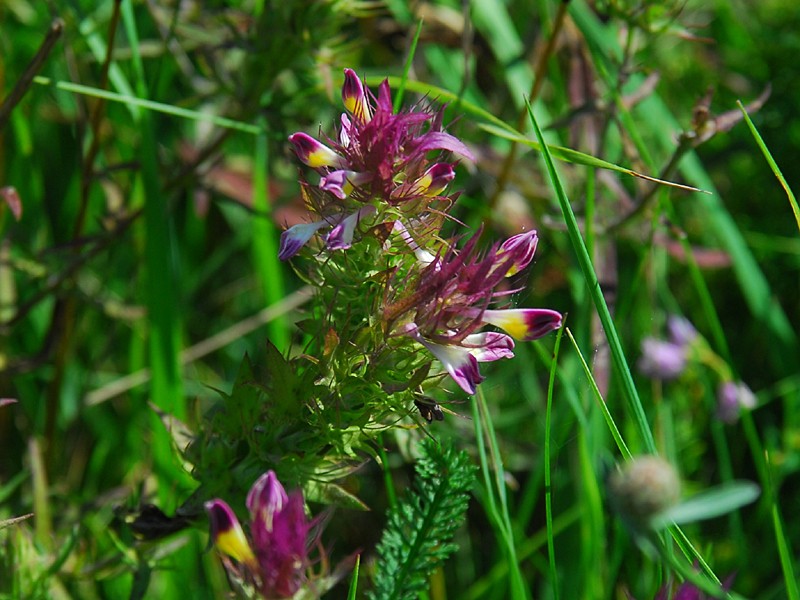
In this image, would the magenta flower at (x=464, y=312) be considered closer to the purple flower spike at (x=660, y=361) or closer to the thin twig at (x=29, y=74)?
the thin twig at (x=29, y=74)

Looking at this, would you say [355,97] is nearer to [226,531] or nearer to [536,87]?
[226,531]

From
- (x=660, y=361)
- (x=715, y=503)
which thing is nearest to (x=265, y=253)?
(x=660, y=361)

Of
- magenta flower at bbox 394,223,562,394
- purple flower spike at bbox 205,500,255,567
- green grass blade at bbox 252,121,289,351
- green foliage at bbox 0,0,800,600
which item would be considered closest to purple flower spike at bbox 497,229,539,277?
magenta flower at bbox 394,223,562,394

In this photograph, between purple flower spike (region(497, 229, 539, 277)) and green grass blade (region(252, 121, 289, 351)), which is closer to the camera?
purple flower spike (region(497, 229, 539, 277))

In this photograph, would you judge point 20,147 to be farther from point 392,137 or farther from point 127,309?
point 392,137

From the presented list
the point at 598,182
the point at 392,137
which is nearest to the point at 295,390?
the point at 392,137

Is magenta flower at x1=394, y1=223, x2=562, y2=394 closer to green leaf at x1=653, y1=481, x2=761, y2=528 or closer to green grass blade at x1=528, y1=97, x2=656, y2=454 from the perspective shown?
green grass blade at x1=528, y1=97, x2=656, y2=454
